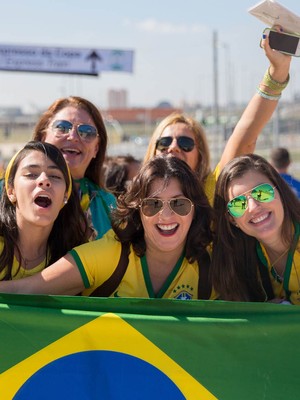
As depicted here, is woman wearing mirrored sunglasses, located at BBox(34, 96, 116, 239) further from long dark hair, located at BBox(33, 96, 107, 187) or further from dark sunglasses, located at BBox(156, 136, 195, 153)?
dark sunglasses, located at BBox(156, 136, 195, 153)

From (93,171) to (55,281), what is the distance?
1757 millimetres

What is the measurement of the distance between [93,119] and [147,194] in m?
1.43

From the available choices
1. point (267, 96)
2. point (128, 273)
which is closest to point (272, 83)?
point (267, 96)

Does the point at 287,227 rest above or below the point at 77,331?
above

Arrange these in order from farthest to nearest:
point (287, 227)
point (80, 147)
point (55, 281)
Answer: point (80, 147) < point (287, 227) < point (55, 281)

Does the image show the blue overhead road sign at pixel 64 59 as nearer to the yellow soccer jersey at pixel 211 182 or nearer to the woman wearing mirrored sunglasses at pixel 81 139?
the woman wearing mirrored sunglasses at pixel 81 139

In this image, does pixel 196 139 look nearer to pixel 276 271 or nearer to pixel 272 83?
pixel 272 83

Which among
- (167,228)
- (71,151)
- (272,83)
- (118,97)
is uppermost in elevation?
(118,97)

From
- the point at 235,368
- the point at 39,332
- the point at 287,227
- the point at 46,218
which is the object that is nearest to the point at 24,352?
the point at 39,332

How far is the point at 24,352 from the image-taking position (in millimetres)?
2973

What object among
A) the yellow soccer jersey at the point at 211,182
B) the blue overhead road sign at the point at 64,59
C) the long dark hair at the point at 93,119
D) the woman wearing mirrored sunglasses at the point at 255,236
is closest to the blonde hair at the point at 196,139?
the yellow soccer jersey at the point at 211,182

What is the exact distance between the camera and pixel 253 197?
3.35m

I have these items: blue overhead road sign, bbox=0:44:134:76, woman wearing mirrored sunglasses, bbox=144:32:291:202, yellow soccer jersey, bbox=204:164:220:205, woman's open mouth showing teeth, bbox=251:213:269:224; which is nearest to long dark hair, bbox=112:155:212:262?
woman's open mouth showing teeth, bbox=251:213:269:224

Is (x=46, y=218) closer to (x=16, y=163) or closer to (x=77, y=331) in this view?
(x=16, y=163)
